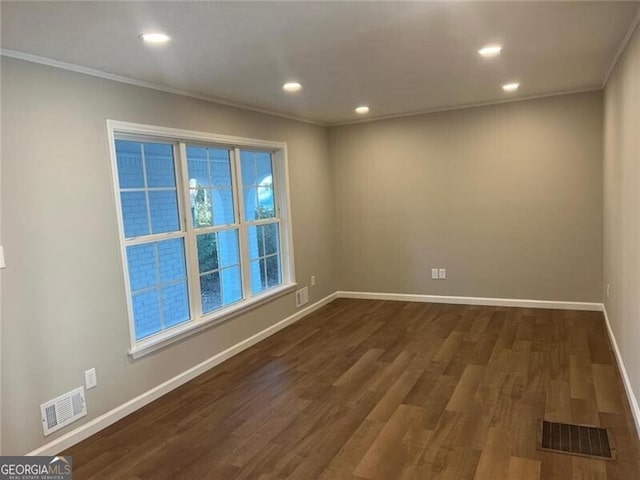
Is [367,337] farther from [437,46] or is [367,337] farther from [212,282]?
[437,46]

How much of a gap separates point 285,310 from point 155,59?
118 inches

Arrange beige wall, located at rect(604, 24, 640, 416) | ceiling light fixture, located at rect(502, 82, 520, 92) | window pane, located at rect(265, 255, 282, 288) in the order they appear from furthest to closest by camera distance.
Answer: window pane, located at rect(265, 255, 282, 288)
ceiling light fixture, located at rect(502, 82, 520, 92)
beige wall, located at rect(604, 24, 640, 416)

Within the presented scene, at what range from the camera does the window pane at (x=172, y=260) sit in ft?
11.8

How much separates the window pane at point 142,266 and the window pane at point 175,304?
0.18 meters

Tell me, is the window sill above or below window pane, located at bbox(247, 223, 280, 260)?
below

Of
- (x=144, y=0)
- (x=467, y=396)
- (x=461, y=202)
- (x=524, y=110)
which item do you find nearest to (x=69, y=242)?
(x=144, y=0)

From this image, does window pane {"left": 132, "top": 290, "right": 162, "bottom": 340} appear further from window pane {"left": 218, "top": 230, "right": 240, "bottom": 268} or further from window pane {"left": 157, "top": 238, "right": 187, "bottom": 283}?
window pane {"left": 218, "top": 230, "right": 240, "bottom": 268}

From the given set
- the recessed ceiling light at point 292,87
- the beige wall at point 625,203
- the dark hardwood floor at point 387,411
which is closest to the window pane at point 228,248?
the dark hardwood floor at point 387,411

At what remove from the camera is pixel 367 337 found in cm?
454

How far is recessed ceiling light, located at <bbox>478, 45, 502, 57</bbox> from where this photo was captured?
9.58 feet

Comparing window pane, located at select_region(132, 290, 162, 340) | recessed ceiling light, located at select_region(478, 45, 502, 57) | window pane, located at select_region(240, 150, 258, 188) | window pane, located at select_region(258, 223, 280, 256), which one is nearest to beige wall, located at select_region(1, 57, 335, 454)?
window pane, located at select_region(132, 290, 162, 340)

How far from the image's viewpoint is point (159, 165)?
141 inches

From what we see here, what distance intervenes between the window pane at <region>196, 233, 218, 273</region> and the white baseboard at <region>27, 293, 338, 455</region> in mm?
775

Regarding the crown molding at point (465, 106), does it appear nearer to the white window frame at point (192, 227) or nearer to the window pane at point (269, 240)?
the white window frame at point (192, 227)
